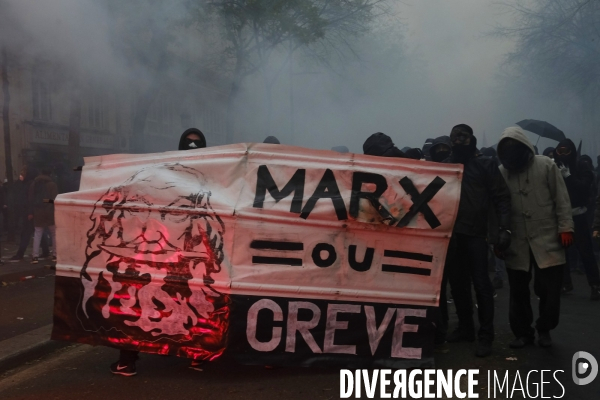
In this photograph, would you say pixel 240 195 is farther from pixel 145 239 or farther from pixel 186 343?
pixel 186 343

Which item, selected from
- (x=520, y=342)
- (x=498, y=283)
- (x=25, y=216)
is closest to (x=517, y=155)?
(x=520, y=342)

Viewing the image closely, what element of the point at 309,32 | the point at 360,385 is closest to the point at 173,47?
the point at 309,32

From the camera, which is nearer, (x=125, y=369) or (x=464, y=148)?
(x=125, y=369)

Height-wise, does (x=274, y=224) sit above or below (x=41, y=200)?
above

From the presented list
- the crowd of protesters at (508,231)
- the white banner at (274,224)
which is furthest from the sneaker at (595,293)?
the white banner at (274,224)

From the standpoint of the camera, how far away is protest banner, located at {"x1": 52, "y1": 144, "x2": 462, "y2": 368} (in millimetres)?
3732

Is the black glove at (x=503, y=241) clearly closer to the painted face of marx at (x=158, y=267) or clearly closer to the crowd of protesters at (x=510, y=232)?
the crowd of protesters at (x=510, y=232)

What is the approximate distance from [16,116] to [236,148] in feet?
54.8

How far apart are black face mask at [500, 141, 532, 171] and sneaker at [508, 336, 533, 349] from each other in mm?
1252

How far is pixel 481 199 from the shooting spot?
4391 millimetres

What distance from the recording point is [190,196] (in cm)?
382

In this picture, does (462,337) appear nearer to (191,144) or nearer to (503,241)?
(503,241)

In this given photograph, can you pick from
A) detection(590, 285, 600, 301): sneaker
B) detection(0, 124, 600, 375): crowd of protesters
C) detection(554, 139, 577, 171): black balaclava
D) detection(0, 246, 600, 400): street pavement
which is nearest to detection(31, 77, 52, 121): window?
detection(0, 246, 600, 400): street pavement

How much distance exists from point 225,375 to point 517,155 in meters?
2.58
